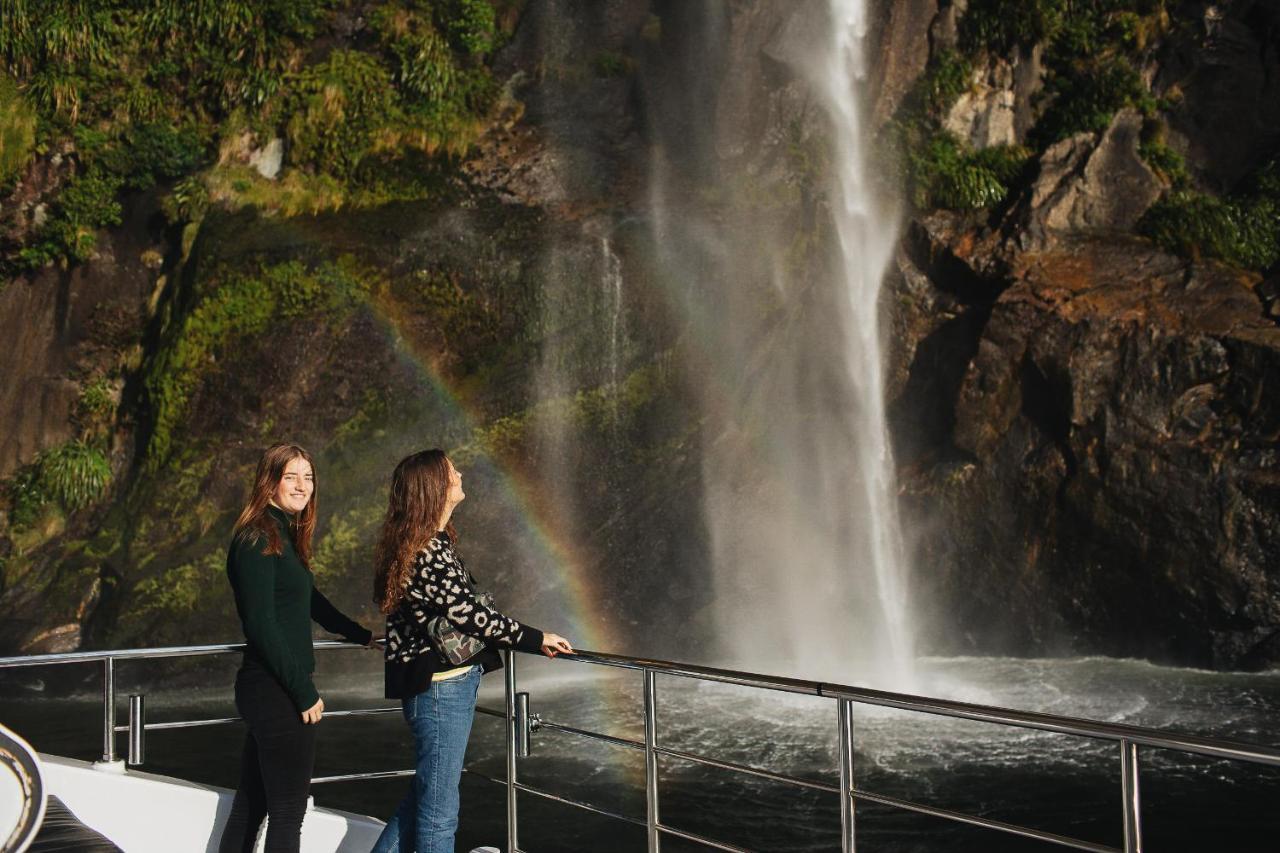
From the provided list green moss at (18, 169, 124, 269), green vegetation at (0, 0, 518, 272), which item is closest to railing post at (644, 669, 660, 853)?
green vegetation at (0, 0, 518, 272)

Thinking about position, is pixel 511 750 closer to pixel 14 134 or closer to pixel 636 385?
pixel 636 385

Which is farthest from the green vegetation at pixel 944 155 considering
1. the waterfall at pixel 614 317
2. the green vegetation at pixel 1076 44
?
the waterfall at pixel 614 317

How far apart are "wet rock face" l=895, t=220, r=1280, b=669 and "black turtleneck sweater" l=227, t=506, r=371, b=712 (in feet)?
44.3

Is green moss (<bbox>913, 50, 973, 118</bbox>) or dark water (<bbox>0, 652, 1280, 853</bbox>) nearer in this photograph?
dark water (<bbox>0, 652, 1280, 853</bbox>)

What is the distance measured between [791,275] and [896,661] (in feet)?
17.6

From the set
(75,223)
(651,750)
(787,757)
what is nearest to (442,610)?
(651,750)

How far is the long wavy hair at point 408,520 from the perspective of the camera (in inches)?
164

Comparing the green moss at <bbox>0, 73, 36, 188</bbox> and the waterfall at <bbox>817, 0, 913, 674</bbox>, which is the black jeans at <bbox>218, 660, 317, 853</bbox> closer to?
the waterfall at <bbox>817, 0, 913, 674</bbox>

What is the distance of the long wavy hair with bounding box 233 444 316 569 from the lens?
4141 millimetres

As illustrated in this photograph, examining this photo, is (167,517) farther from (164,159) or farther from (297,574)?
(297,574)

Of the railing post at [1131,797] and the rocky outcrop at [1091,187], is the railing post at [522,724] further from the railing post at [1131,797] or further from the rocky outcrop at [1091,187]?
the rocky outcrop at [1091,187]

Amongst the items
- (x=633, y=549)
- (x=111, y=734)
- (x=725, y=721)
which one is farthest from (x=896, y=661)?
(x=111, y=734)

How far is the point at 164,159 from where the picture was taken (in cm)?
1855

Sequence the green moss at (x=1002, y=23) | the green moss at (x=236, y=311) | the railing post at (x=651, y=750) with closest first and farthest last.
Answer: the railing post at (x=651, y=750), the green moss at (x=236, y=311), the green moss at (x=1002, y=23)
